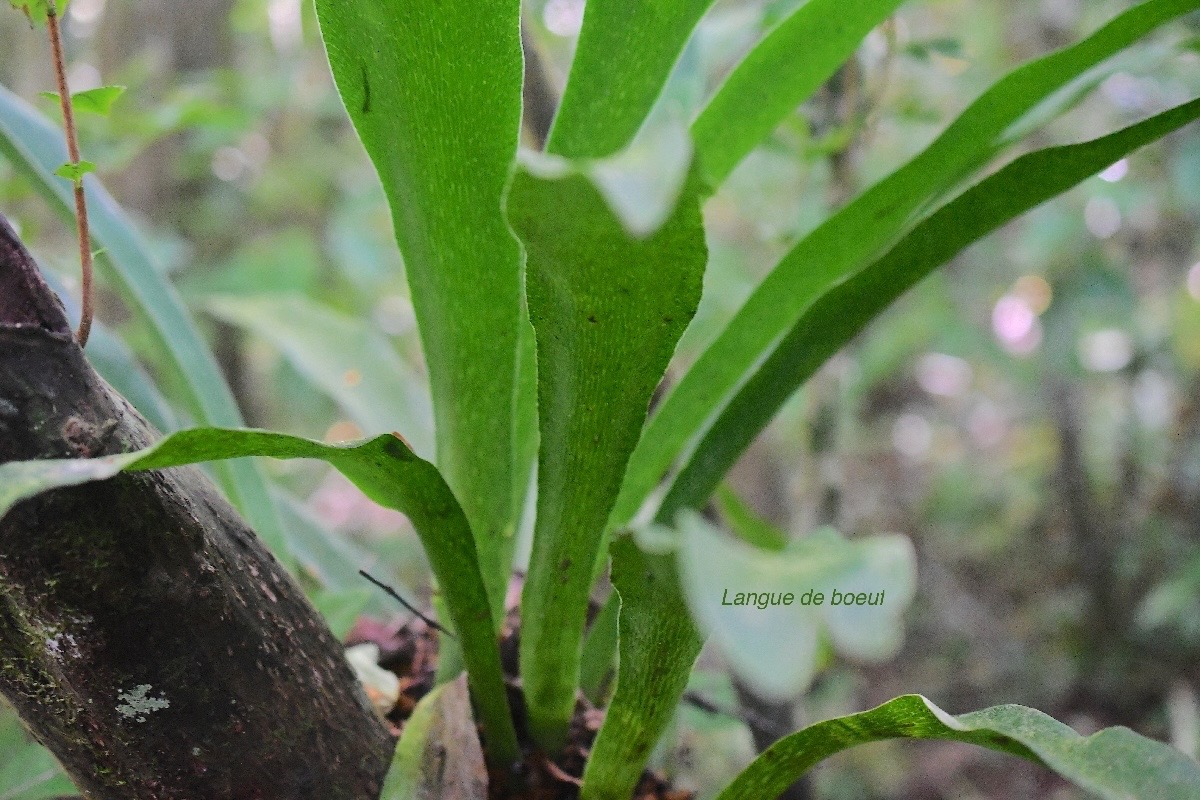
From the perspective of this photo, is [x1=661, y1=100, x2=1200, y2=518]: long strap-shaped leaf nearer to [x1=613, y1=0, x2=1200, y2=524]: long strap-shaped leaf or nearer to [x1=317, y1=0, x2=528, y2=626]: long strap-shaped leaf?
[x1=613, y1=0, x2=1200, y2=524]: long strap-shaped leaf

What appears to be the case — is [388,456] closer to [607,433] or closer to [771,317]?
[607,433]

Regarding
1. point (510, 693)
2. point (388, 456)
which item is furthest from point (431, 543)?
point (510, 693)

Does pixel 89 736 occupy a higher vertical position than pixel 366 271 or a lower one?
lower

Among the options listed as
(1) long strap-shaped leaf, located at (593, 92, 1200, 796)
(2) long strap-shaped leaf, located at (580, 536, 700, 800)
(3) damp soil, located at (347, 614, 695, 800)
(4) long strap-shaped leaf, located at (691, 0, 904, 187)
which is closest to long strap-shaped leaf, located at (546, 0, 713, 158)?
(4) long strap-shaped leaf, located at (691, 0, 904, 187)

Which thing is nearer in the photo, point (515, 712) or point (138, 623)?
point (138, 623)

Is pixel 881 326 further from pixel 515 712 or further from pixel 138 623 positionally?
pixel 138 623

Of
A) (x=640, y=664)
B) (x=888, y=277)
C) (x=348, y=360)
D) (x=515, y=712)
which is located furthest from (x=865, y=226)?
(x=348, y=360)
